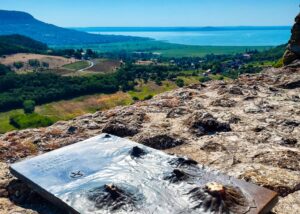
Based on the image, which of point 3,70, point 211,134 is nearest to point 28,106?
point 3,70

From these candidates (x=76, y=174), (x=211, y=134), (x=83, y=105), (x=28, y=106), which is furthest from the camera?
(x=83, y=105)

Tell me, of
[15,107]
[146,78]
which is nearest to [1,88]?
[15,107]

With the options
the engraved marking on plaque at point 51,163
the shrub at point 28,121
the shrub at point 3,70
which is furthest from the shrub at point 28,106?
the engraved marking on plaque at point 51,163

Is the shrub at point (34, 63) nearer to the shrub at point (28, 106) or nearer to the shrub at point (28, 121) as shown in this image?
the shrub at point (28, 106)

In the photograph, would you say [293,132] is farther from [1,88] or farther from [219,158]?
[1,88]

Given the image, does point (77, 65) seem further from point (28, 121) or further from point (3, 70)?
point (28, 121)

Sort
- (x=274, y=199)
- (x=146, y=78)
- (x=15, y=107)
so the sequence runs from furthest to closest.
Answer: (x=146, y=78), (x=15, y=107), (x=274, y=199)
